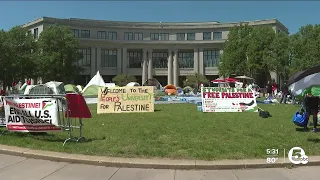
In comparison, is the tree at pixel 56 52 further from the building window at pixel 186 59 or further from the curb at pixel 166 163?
the curb at pixel 166 163

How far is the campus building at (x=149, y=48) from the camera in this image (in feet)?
330

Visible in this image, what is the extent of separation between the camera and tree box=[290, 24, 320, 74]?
5574cm

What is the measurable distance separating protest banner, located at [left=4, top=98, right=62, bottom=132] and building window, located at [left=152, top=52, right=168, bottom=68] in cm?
9578

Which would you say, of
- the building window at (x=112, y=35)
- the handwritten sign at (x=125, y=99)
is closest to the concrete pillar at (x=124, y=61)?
the building window at (x=112, y=35)

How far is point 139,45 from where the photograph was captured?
339 feet

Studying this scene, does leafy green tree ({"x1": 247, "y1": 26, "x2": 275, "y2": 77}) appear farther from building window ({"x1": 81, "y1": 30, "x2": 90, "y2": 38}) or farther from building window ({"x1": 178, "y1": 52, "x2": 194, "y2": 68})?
building window ({"x1": 81, "y1": 30, "x2": 90, "y2": 38})

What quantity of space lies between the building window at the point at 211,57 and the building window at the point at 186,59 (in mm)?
3971

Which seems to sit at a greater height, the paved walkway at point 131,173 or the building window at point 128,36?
the building window at point 128,36

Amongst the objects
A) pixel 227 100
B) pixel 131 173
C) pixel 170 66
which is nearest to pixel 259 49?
pixel 170 66

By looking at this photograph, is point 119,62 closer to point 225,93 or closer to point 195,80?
point 195,80

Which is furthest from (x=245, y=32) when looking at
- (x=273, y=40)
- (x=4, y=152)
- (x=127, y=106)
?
(x=4, y=152)

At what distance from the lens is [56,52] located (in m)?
80.5

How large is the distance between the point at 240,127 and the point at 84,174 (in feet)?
22.8

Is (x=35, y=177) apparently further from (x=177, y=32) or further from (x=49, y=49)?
(x=177, y=32)
